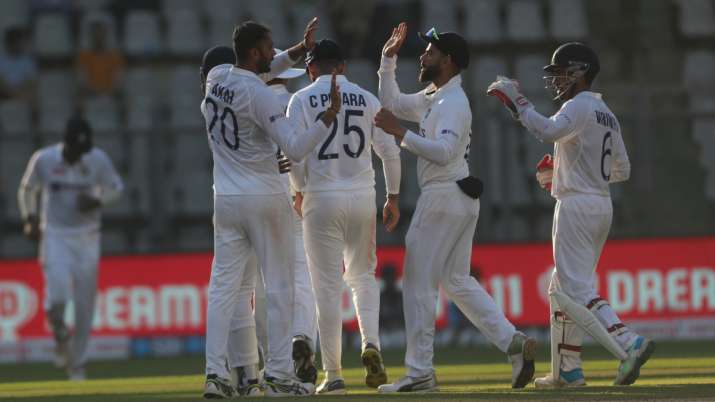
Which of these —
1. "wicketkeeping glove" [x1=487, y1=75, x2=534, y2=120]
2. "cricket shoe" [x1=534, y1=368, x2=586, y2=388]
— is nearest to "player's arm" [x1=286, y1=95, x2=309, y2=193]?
"wicketkeeping glove" [x1=487, y1=75, x2=534, y2=120]

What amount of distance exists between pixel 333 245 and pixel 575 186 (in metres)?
1.70

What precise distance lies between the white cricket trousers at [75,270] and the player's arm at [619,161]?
637 cm

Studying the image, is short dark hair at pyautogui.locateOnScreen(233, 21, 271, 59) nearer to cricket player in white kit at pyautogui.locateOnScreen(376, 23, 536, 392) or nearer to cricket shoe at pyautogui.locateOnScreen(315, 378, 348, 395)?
cricket player in white kit at pyautogui.locateOnScreen(376, 23, 536, 392)

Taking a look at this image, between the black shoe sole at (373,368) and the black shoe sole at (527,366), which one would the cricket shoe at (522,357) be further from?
the black shoe sole at (373,368)

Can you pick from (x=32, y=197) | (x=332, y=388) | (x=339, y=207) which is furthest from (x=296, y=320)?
(x=32, y=197)

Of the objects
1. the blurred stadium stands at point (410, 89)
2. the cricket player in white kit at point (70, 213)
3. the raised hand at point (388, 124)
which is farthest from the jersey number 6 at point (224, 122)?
the blurred stadium stands at point (410, 89)

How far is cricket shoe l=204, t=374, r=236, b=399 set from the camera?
10000mm

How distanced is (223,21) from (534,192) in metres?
A: 5.48

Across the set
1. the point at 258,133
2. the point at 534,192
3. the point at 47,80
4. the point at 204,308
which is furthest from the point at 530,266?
the point at 258,133

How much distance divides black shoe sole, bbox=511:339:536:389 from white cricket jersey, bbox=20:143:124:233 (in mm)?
6282

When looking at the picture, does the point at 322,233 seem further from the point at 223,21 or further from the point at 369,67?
the point at 223,21

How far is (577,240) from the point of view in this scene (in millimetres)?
10719

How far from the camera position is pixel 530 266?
18.3 m

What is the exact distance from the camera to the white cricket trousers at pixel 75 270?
15.6 meters
